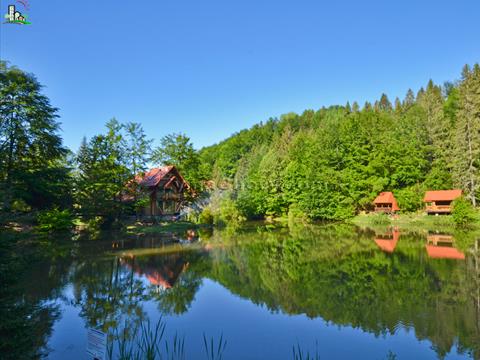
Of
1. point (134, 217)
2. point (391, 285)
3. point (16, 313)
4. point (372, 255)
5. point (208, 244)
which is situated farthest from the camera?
point (134, 217)

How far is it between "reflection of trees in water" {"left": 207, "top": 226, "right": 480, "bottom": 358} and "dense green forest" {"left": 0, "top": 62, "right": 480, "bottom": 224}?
54.5 ft

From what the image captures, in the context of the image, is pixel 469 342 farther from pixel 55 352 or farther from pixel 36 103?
pixel 36 103

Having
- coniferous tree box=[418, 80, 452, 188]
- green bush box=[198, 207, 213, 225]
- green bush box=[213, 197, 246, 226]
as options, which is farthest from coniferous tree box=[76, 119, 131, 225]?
coniferous tree box=[418, 80, 452, 188]

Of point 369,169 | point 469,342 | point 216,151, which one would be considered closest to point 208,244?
point 469,342

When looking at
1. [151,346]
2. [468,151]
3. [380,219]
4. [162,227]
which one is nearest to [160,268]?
[151,346]

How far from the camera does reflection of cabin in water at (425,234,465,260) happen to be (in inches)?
664

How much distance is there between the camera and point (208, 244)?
2327 centimetres

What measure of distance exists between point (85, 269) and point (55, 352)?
27.1ft

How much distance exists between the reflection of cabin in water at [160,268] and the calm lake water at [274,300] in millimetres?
52

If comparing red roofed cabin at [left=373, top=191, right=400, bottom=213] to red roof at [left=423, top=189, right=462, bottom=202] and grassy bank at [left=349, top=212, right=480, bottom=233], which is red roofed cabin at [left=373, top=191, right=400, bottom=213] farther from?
red roof at [left=423, top=189, right=462, bottom=202]

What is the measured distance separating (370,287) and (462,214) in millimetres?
24125

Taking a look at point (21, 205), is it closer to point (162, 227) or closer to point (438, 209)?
point (162, 227)

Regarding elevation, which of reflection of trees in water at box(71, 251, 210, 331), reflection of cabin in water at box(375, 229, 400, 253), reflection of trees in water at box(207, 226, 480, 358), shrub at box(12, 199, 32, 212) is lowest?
reflection of trees in water at box(207, 226, 480, 358)

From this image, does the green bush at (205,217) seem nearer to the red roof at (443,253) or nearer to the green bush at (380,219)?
the green bush at (380,219)
